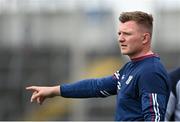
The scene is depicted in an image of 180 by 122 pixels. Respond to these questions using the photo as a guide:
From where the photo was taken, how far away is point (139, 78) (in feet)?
17.8

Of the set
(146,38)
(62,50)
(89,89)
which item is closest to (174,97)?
(89,89)

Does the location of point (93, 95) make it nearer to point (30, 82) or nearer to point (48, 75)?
point (30, 82)

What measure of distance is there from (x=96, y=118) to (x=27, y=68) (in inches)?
75.8

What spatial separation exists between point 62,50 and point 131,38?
16.1 metres

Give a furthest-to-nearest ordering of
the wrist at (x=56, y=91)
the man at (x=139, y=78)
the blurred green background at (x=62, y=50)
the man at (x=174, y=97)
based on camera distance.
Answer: the blurred green background at (x=62, y=50) → the man at (x=174, y=97) → the wrist at (x=56, y=91) → the man at (x=139, y=78)

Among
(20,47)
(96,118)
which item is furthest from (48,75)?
(96,118)

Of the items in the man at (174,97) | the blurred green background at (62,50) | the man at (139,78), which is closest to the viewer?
the man at (139,78)

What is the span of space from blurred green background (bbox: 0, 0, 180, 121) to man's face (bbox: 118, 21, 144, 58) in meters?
10.8

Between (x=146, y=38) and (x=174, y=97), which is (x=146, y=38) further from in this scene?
(x=174, y=97)

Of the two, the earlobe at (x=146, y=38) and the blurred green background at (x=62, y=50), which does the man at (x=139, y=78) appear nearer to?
the earlobe at (x=146, y=38)

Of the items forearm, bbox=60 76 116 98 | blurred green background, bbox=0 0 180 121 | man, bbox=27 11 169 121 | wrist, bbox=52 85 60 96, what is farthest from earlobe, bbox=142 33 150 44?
blurred green background, bbox=0 0 180 121

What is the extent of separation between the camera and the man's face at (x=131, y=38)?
5.48 m

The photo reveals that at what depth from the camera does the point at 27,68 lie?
19.1 metres

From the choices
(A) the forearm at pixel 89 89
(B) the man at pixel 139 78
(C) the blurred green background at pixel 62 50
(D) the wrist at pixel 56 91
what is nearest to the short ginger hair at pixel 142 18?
(B) the man at pixel 139 78
